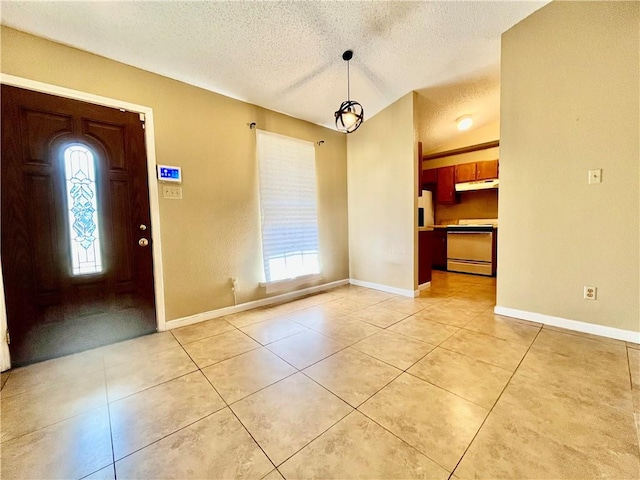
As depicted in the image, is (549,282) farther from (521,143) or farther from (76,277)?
(76,277)

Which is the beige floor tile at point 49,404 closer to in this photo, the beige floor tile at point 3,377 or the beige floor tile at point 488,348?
the beige floor tile at point 3,377

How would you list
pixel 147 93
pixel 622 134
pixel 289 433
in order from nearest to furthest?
1. pixel 289 433
2. pixel 622 134
3. pixel 147 93

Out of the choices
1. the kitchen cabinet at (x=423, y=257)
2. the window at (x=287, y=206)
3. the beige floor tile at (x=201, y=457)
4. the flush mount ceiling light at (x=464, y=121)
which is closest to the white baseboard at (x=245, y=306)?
the window at (x=287, y=206)

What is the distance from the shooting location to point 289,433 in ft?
4.23

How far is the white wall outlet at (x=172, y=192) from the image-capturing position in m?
2.54

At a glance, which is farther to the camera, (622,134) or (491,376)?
(622,134)

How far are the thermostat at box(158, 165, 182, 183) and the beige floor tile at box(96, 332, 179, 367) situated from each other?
1.54 m

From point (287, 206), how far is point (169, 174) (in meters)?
1.43

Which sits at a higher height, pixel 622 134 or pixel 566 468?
pixel 622 134

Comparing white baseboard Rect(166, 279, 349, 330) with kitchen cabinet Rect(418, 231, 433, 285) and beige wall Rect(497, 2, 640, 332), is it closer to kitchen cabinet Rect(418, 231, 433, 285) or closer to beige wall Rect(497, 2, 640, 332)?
kitchen cabinet Rect(418, 231, 433, 285)

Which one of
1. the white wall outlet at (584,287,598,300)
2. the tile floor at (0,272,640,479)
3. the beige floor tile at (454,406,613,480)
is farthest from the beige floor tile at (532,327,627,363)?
the beige floor tile at (454,406,613,480)

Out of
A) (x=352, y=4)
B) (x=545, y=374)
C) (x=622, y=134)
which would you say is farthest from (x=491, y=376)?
(x=352, y=4)

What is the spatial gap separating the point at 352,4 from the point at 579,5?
77.7 inches

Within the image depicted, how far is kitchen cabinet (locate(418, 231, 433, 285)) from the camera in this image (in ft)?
12.7
